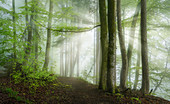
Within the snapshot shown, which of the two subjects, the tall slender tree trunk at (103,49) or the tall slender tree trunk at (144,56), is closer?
the tall slender tree trunk at (103,49)

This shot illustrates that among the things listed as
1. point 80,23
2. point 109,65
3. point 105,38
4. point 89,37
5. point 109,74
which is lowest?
point 109,74

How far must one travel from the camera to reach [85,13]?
14.8 metres

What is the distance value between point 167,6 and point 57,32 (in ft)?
29.1

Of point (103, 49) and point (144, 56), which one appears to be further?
point (144, 56)

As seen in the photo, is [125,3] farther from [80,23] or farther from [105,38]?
[80,23]

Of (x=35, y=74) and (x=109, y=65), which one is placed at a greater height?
(x=109, y=65)

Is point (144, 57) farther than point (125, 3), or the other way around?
point (125, 3)

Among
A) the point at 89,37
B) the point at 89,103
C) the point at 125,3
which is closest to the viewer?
the point at 89,103

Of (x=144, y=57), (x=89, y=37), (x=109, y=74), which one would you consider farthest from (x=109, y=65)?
(x=89, y=37)

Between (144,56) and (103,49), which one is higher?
(103,49)

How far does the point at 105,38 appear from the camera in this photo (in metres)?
5.78

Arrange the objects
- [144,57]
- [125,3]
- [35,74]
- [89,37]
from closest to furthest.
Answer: [35,74], [144,57], [125,3], [89,37]

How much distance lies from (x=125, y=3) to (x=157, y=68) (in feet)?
26.9

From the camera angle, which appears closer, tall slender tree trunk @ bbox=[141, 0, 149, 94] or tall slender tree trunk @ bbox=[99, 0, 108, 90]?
tall slender tree trunk @ bbox=[99, 0, 108, 90]
